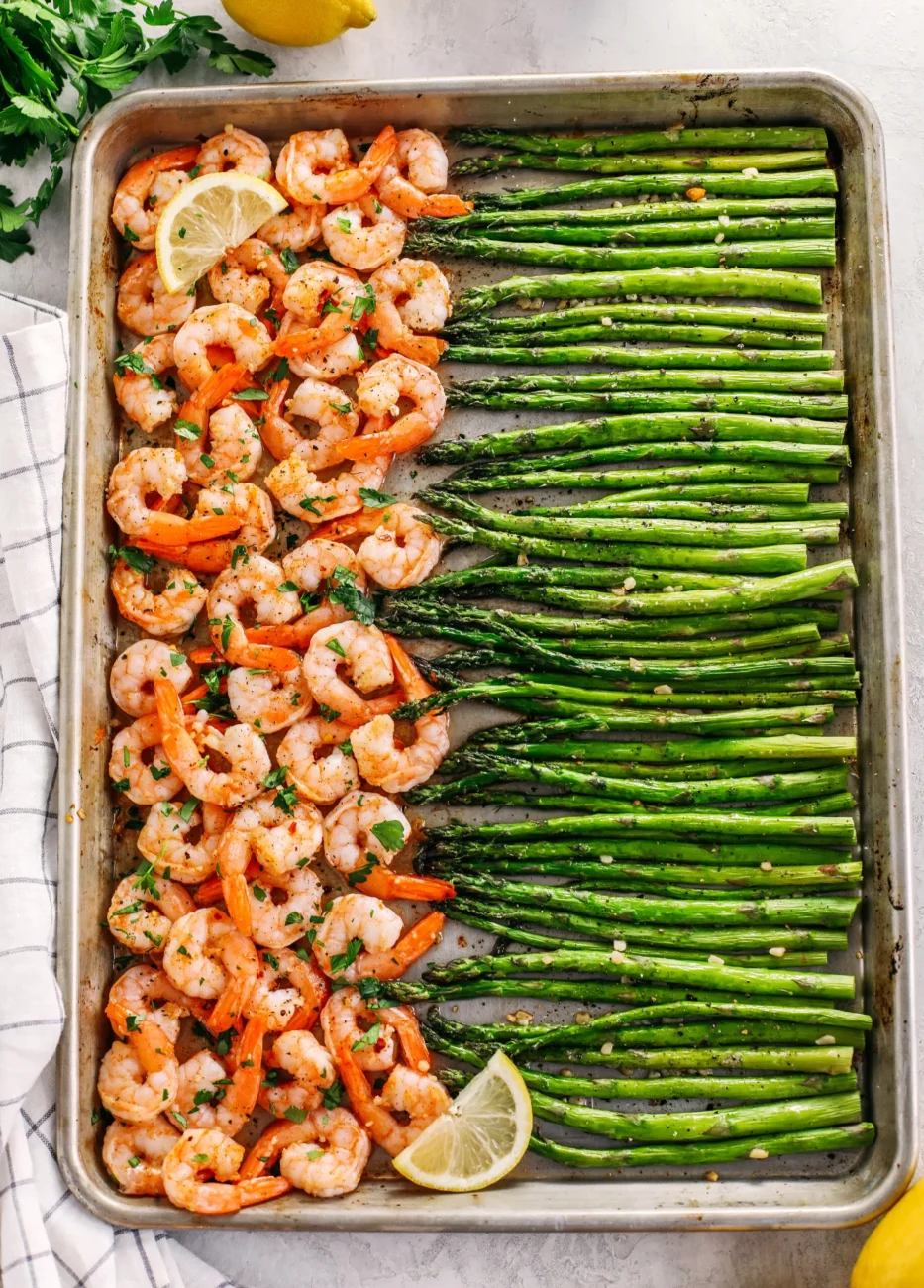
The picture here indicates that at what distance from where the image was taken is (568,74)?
479 centimetres

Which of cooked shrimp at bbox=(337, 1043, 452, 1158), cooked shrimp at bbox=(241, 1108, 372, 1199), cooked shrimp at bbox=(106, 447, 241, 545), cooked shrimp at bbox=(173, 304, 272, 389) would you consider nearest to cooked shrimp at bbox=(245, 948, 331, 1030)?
cooked shrimp at bbox=(337, 1043, 452, 1158)

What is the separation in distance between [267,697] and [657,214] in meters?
2.63

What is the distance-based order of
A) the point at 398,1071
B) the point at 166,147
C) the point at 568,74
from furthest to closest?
1. the point at 166,147
2. the point at 568,74
3. the point at 398,1071

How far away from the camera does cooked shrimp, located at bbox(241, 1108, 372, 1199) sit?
4.40 m

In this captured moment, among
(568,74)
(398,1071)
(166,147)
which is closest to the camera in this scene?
(398,1071)

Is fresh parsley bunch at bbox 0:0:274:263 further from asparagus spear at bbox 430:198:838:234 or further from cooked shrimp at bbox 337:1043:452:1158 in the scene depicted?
cooked shrimp at bbox 337:1043:452:1158

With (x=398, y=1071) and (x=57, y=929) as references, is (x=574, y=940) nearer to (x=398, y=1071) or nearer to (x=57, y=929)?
(x=398, y=1071)

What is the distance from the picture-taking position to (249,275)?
496 cm

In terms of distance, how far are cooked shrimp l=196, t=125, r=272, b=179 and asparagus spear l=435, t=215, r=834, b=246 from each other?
72 centimetres

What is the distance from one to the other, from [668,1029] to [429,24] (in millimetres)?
4436

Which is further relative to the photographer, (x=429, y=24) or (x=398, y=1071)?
(x=429, y=24)

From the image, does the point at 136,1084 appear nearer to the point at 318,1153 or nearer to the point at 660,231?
the point at 318,1153

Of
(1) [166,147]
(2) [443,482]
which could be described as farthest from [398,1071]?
(1) [166,147]

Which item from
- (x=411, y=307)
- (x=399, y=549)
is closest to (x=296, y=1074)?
(x=399, y=549)
